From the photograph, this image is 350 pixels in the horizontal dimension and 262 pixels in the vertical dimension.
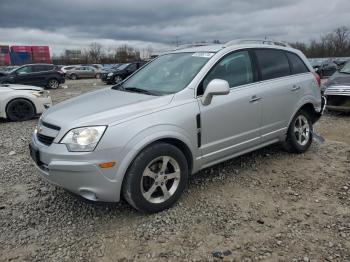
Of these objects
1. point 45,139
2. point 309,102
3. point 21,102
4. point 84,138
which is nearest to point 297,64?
point 309,102

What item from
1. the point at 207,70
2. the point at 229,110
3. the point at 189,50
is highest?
the point at 189,50

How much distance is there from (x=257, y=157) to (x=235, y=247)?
2404 millimetres

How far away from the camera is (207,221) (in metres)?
3.29

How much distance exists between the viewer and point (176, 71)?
13.2 ft

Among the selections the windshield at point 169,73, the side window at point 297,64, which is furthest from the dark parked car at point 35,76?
the side window at point 297,64

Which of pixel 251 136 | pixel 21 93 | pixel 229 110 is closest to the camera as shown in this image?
pixel 229 110

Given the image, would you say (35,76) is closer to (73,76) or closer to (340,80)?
(73,76)

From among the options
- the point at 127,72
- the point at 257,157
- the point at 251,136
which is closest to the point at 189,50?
the point at 251,136

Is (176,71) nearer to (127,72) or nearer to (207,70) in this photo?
(207,70)

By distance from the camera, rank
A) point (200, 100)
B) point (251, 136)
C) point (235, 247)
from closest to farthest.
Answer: point (235, 247), point (200, 100), point (251, 136)

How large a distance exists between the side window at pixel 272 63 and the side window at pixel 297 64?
0.42ft

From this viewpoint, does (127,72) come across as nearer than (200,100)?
No

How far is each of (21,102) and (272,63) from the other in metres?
6.57

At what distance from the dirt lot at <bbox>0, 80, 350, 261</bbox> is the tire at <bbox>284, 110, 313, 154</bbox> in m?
0.41
